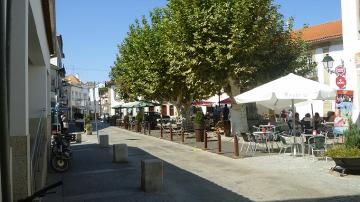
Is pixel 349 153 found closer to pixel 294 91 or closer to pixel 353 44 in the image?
pixel 294 91

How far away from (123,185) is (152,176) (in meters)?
1.25

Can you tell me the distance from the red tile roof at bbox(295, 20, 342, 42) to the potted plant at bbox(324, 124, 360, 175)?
2943cm

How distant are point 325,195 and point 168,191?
3159mm

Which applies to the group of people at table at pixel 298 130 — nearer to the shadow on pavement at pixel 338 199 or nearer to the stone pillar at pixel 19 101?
the shadow on pavement at pixel 338 199

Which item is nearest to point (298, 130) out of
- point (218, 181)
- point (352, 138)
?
point (352, 138)

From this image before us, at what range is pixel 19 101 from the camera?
17.9 ft

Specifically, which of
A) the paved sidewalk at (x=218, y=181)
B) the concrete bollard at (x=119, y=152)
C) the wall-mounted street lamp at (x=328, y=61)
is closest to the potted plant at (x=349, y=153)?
the paved sidewalk at (x=218, y=181)

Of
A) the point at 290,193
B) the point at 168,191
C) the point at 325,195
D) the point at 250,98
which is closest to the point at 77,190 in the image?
the point at 168,191

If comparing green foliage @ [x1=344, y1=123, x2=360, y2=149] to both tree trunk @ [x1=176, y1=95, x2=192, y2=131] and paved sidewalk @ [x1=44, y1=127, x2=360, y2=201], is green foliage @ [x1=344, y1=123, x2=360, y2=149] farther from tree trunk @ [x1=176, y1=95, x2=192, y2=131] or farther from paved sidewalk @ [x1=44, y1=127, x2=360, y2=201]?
tree trunk @ [x1=176, y1=95, x2=192, y2=131]

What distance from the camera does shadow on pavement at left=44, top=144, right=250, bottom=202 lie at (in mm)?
9297

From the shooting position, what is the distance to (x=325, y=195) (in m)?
8.97

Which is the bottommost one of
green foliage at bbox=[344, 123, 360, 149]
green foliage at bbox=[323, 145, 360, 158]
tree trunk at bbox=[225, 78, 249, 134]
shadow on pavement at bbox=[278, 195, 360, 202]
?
shadow on pavement at bbox=[278, 195, 360, 202]

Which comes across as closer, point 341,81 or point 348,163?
point 348,163

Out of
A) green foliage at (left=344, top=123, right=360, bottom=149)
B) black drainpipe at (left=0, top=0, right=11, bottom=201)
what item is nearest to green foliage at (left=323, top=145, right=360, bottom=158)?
green foliage at (left=344, top=123, right=360, bottom=149)
